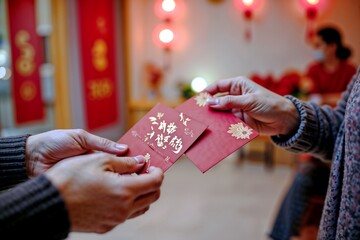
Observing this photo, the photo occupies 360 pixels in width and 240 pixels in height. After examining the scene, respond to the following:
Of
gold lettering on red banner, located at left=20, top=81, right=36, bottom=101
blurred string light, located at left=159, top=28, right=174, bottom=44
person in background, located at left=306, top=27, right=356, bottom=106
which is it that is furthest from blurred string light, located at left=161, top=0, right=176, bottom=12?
gold lettering on red banner, located at left=20, top=81, right=36, bottom=101

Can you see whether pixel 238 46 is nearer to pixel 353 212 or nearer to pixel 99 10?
pixel 99 10

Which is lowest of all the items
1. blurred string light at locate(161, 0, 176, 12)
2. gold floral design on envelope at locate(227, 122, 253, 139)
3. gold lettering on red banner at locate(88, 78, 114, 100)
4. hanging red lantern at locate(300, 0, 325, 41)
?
gold lettering on red banner at locate(88, 78, 114, 100)

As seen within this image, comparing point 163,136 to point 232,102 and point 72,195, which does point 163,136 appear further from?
point 72,195

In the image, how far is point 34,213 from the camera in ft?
1.66

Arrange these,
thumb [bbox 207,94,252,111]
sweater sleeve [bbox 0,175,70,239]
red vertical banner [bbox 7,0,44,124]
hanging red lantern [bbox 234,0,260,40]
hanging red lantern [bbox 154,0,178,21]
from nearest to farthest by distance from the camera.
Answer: sweater sleeve [bbox 0,175,70,239]
thumb [bbox 207,94,252,111]
red vertical banner [bbox 7,0,44,124]
hanging red lantern [bbox 234,0,260,40]
hanging red lantern [bbox 154,0,178,21]

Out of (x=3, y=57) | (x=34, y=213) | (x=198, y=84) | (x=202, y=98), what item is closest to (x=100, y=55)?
(x=3, y=57)

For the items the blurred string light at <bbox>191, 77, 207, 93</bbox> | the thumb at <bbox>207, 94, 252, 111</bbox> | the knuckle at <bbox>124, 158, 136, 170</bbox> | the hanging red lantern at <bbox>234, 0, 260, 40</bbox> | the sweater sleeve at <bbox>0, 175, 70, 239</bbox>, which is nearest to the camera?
the sweater sleeve at <bbox>0, 175, 70, 239</bbox>

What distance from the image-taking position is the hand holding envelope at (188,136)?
0.77 m

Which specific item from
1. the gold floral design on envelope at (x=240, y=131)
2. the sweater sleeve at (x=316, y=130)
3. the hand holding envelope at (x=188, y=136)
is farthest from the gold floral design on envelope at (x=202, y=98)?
the sweater sleeve at (x=316, y=130)

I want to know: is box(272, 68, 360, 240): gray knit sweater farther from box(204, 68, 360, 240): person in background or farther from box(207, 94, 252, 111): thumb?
box(207, 94, 252, 111): thumb

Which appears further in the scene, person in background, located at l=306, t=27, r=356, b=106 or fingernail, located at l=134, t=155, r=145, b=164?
person in background, located at l=306, t=27, r=356, b=106

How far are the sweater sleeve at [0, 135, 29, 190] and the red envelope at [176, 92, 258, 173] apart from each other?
0.39m

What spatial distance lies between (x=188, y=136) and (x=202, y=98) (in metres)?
0.17

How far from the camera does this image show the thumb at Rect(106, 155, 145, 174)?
2.16 ft
